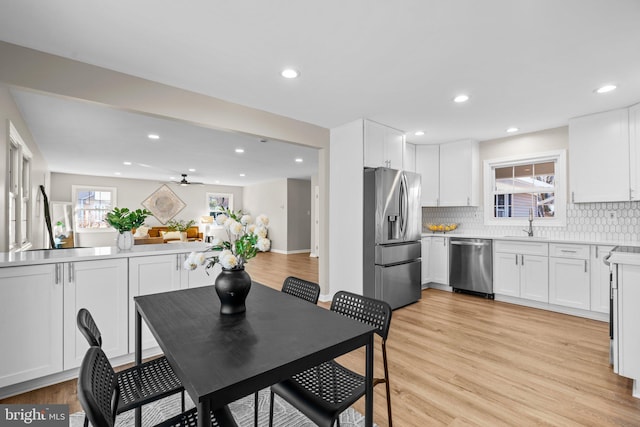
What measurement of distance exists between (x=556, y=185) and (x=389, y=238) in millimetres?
2578

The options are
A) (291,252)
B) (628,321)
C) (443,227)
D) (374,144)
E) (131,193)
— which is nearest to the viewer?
(628,321)

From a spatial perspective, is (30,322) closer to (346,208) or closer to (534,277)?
(346,208)

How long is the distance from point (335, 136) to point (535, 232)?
324 cm

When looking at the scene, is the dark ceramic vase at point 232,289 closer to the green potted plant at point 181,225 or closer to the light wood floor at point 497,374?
the light wood floor at point 497,374

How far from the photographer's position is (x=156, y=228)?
33.5 ft

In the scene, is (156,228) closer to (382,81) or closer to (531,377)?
(382,81)

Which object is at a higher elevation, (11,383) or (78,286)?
(78,286)

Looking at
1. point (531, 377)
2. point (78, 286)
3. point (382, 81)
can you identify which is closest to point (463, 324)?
point (531, 377)

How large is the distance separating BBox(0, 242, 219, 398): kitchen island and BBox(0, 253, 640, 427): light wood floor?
21 cm

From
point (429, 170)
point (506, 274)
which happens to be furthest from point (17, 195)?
point (506, 274)

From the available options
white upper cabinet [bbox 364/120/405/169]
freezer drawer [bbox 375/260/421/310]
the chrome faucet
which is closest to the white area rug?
freezer drawer [bbox 375/260/421/310]

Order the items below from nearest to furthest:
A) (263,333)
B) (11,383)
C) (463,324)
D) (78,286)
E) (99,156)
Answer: (263,333) → (11,383) → (78,286) → (463,324) → (99,156)

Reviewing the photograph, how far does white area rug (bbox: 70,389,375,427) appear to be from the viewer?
1.80 m

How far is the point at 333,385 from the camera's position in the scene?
4.66 feet
